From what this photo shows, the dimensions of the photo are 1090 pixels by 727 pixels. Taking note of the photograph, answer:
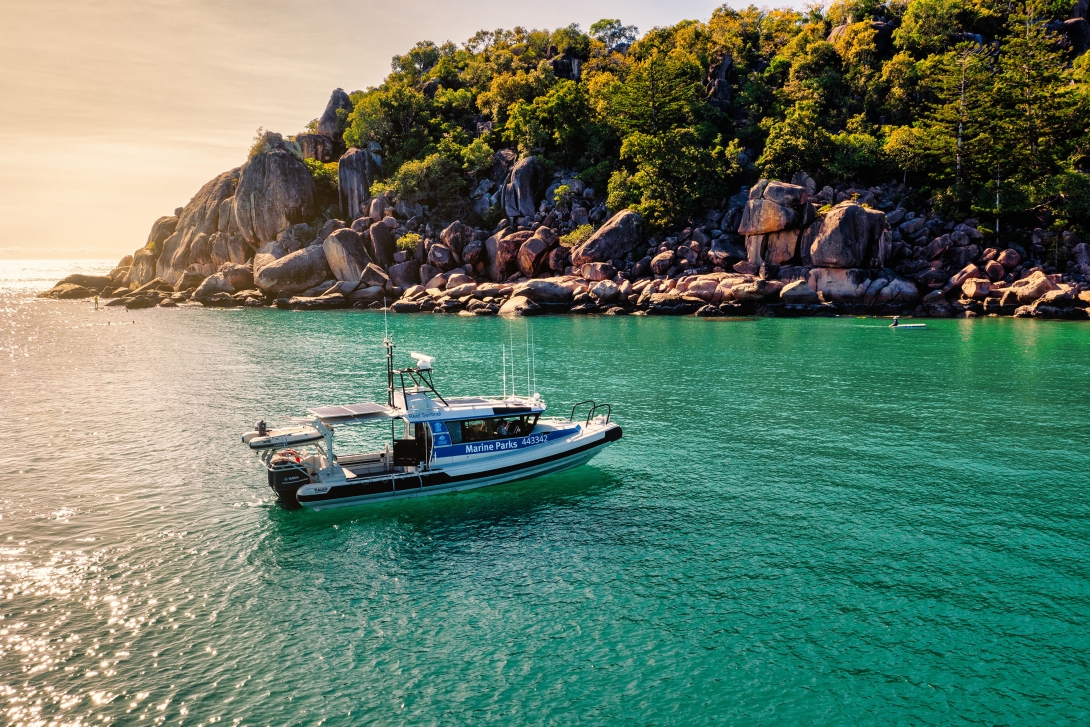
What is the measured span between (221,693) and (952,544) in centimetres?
1857

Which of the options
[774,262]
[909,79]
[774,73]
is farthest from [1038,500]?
[774,73]

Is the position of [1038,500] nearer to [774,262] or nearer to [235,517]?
[235,517]

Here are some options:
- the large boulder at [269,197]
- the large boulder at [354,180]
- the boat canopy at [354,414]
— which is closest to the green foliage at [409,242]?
the large boulder at [354,180]

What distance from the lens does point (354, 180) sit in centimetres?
11044

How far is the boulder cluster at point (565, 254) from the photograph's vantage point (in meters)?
73.5

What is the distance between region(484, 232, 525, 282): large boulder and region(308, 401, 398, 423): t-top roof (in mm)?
70894

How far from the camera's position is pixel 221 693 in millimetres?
12703

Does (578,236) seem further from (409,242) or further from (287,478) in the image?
(287,478)

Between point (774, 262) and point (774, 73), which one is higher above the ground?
point (774, 73)

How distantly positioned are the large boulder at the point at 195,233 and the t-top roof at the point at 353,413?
344ft

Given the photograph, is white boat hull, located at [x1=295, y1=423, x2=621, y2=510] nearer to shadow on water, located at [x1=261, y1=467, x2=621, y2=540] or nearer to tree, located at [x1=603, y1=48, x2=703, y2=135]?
shadow on water, located at [x1=261, y1=467, x2=621, y2=540]

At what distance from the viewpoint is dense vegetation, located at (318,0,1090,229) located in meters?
79.6

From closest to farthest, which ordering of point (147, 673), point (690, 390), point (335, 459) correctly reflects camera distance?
point (147, 673), point (335, 459), point (690, 390)

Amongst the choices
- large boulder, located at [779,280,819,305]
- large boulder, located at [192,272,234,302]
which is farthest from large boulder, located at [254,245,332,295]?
→ large boulder, located at [779,280,819,305]
